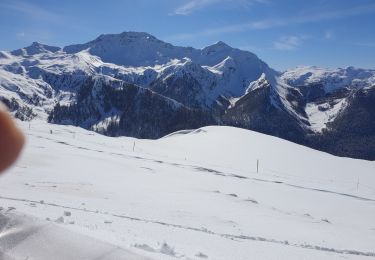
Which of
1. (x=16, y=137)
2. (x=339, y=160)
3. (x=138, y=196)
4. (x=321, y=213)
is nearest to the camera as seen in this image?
(x=16, y=137)

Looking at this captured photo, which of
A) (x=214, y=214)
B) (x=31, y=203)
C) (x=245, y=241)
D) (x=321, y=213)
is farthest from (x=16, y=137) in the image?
(x=321, y=213)

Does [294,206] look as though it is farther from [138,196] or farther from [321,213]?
[138,196]

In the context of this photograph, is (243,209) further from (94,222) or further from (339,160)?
(339,160)

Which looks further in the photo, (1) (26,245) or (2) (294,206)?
(2) (294,206)

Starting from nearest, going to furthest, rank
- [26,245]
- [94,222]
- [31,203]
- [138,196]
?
[26,245]
[94,222]
[31,203]
[138,196]

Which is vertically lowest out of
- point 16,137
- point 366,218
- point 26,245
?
point 366,218

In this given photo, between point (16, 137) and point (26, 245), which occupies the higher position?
point (16, 137)

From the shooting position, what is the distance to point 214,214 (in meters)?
9.91

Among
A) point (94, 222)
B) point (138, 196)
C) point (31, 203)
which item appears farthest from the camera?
point (138, 196)

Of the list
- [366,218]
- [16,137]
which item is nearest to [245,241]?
[16,137]

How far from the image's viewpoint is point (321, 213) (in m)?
13.8

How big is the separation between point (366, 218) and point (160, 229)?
9.31m

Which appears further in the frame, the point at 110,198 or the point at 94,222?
the point at 110,198

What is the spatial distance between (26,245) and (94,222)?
2.36 metres
